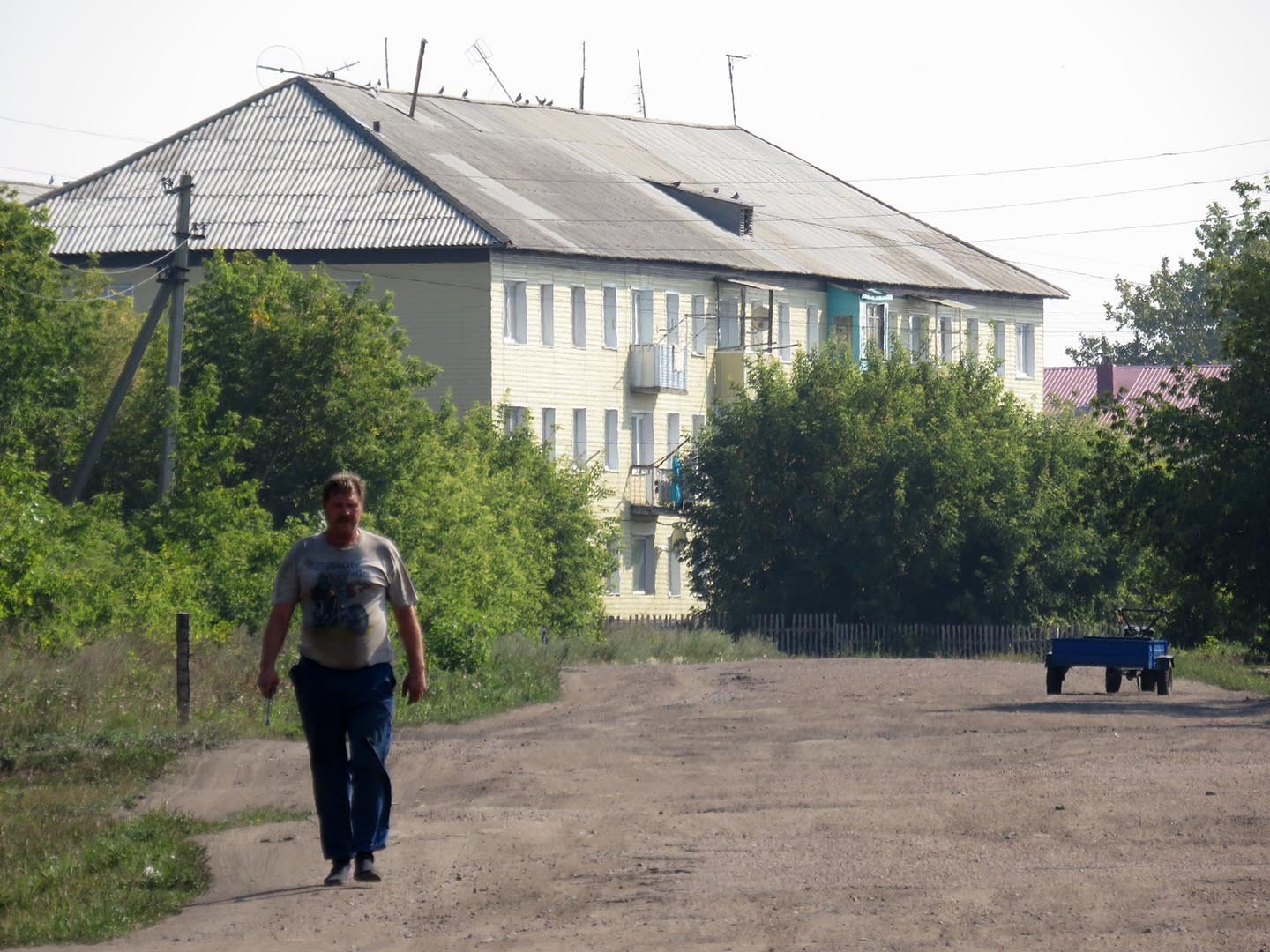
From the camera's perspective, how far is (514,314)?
6053 centimetres

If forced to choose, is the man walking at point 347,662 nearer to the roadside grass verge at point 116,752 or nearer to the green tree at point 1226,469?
the roadside grass verge at point 116,752

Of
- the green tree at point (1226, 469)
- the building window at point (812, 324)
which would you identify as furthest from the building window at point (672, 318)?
the green tree at point (1226, 469)

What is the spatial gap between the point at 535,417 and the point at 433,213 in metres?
6.25

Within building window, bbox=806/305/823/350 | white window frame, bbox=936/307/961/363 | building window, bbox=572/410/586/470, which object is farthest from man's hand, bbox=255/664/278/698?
white window frame, bbox=936/307/961/363

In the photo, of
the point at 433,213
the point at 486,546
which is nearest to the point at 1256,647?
the point at 486,546

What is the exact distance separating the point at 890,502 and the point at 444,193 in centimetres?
1459

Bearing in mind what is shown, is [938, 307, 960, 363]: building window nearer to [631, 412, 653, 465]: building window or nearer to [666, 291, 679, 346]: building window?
[666, 291, 679, 346]: building window

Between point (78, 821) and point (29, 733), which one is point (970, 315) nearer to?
point (29, 733)

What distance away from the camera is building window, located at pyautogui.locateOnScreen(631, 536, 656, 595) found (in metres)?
66.4

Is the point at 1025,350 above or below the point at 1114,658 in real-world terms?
above

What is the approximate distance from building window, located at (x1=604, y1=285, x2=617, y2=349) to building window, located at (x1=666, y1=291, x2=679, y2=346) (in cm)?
197

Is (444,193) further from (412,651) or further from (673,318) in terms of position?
(412,651)

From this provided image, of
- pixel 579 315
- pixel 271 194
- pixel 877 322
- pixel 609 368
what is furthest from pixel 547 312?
pixel 877 322

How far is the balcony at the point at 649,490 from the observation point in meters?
65.6
